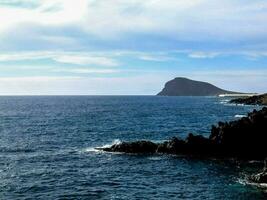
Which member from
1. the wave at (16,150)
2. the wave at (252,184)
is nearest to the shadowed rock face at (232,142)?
the wave at (252,184)

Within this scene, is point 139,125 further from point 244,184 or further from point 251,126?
point 244,184

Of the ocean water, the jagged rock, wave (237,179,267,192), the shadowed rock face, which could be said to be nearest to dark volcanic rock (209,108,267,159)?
the shadowed rock face

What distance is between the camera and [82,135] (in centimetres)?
10794

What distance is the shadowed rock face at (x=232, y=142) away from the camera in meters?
75.9

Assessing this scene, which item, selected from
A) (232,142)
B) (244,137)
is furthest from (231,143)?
(244,137)

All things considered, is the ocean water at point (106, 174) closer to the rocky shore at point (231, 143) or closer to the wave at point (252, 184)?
the wave at point (252, 184)

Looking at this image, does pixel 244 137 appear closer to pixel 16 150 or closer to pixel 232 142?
pixel 232 142

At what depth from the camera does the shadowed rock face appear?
249 ft

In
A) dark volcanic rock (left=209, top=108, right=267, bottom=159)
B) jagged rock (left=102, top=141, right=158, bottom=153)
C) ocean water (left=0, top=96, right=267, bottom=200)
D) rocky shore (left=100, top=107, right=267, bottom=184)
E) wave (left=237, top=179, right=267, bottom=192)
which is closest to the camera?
ocean water (left=0, top=96, right=267, bottom=200)

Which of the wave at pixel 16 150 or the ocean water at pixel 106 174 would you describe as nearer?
the ocean water at pixel 106 174

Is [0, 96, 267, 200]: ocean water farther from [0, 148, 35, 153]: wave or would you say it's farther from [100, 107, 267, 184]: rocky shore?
[100, 107, 267, 184]: rocky shore

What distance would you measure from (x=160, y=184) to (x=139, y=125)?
241 ft

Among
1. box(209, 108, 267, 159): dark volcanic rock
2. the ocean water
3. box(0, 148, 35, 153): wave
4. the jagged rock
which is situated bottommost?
the ocean water

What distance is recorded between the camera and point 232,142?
77.1 meters
